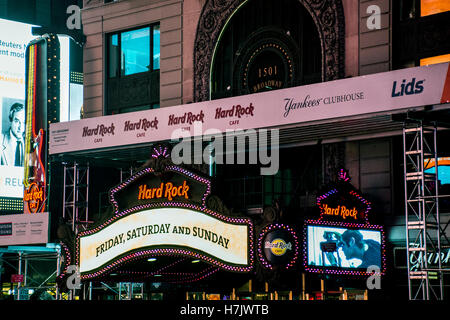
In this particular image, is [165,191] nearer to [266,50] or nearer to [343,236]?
[343,236]

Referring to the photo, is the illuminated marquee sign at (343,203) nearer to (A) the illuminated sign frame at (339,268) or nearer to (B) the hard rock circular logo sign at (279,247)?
(A) the illuminated sign frame at (339,268)

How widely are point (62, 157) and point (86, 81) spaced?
5711mm

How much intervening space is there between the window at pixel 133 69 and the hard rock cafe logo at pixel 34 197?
449 centimetres

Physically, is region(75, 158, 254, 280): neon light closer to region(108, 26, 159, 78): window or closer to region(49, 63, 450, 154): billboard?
region(49, 63, 450, 154): billboard

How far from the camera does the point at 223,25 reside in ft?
96.5

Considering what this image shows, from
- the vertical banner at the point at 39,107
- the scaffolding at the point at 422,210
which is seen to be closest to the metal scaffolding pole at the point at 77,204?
the vertical banner at the point at 39,107

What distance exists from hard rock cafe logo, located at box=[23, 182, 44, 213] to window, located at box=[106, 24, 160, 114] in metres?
4.49

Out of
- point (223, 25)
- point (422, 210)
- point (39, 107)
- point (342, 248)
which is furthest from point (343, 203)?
point (39, 107)

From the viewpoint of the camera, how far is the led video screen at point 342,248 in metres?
21.5

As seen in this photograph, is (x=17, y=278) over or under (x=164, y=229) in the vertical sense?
under

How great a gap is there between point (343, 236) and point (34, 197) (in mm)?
15923

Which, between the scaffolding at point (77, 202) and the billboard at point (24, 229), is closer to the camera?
the scaffolding at point (77, 202)

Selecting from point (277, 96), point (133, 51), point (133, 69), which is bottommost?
point (277, 96)

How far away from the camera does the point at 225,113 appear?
80.0ft
